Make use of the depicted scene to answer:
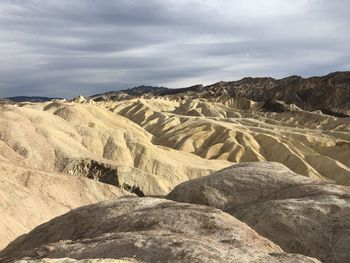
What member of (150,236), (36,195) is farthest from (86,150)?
(150,236)

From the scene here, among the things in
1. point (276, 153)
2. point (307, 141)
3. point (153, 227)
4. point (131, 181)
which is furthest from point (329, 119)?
point (153, 227)

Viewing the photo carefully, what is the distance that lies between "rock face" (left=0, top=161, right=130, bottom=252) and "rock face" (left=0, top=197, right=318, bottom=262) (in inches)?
440

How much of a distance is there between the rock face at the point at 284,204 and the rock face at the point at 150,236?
3.83 m

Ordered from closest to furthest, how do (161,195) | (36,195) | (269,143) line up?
(36,195), (161,195), (269,143)

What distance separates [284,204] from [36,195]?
17.8 m

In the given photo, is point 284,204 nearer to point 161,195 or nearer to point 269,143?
point 161,195

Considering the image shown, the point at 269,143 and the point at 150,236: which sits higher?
the point at 150,236

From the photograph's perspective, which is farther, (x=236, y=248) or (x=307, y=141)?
A: (x=307, y=141)

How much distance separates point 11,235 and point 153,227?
1420 cm

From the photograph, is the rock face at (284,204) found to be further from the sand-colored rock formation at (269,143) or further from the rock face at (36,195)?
the sand-colored rock formation at (269,143)

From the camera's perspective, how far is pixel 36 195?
29844 mm

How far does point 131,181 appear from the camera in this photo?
38.9 m

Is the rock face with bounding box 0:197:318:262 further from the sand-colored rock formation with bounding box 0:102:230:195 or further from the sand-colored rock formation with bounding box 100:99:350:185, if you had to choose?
the sand-colored rock formation with bounding box 100:99:350:185

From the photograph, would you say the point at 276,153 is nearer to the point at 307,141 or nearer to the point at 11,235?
the point at 307,141
